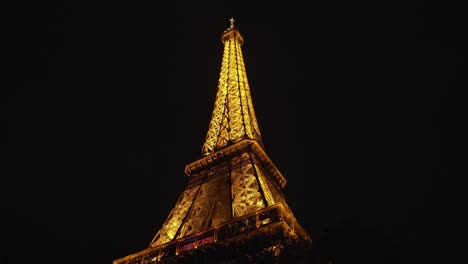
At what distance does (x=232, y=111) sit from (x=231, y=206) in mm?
10053

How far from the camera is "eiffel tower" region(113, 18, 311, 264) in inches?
637

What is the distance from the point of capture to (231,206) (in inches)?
782

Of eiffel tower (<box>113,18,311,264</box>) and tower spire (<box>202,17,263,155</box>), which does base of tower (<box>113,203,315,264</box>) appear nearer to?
eiffel tower (<box>113,18,311,264</box>)

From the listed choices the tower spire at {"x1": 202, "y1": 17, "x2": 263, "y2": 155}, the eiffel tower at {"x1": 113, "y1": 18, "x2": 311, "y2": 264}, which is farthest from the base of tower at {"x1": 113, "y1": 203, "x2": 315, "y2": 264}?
the tower spire at {"x1": 202, "y1": 17, "x2": 263, "y2": 155}

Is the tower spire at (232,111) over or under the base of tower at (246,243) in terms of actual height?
over

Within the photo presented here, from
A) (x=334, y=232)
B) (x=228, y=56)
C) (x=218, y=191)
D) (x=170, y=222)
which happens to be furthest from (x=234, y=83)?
(x=334, y=232)

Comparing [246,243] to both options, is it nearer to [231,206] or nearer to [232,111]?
[231,206]

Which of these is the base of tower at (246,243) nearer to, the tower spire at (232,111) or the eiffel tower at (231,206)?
the eiffel tower at (231,206)

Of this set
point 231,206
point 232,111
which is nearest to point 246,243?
point 231,206

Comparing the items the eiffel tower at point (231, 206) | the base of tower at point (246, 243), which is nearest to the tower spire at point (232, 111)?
the eiffel tower at point (231, 206)

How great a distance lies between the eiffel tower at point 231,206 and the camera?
637 inches

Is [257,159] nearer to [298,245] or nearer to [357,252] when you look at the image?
[298,245]

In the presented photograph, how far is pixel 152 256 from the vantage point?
733 inches

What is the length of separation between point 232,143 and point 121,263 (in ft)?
33.3
